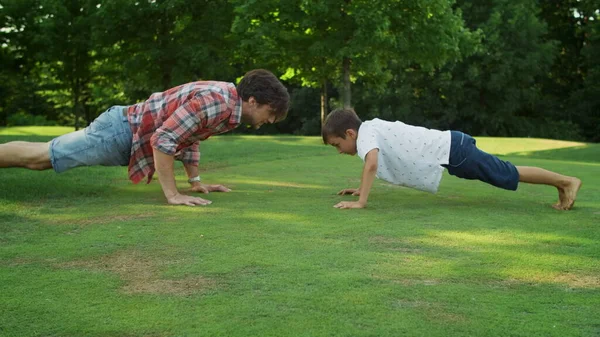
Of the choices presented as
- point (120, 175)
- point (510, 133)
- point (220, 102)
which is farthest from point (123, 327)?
point (510, 133)

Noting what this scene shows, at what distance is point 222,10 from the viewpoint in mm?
30703

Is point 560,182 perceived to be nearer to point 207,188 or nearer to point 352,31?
point 207,188

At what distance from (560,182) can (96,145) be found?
11.8ft

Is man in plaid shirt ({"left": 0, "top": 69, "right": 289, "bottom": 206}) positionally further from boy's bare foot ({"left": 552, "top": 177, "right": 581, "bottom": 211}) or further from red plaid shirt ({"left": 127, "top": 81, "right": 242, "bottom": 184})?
boy's bare foot ({"left": 552, "top": 177, "right": 581, "bottom": 211})

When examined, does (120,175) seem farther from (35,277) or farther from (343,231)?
(35,277)

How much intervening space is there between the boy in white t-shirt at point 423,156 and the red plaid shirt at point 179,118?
788mm

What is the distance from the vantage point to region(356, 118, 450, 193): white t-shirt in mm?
5277

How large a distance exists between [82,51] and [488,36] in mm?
20396

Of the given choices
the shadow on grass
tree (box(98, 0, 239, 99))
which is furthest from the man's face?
tree (box(98, 0, 239, 99))

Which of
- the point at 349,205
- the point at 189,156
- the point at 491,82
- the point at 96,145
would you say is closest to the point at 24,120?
the point at 491,82

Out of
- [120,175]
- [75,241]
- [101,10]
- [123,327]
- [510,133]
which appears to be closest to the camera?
[123,327]

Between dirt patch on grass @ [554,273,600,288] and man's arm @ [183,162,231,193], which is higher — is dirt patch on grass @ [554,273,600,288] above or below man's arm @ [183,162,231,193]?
below

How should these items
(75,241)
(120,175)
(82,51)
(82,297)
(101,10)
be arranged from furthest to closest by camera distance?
(82,51) < (101,10) < (120,175) < (75,241) < (82,297)

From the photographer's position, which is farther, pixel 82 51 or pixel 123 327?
pixel 82 51
